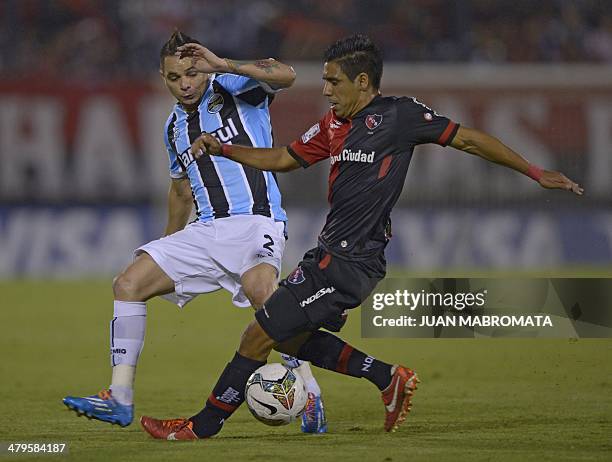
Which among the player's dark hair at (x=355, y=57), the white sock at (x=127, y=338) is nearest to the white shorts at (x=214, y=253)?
the white sock at (x=127, y=338)

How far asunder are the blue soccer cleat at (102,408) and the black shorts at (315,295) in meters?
0.91

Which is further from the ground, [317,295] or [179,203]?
[179,203]

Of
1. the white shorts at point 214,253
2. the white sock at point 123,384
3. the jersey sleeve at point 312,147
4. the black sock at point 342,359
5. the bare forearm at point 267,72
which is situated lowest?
the white sock at point 123,384

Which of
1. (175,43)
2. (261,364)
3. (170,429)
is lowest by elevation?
(170,429)

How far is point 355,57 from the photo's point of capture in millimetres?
6281

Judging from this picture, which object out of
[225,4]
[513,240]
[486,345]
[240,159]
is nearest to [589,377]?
[486,345]

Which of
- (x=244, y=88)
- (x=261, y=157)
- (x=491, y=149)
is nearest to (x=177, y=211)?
(x=244, y=88)

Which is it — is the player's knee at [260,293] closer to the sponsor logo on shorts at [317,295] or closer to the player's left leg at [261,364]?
the player's left leg at [261,364]

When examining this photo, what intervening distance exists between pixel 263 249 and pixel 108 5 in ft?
39.6

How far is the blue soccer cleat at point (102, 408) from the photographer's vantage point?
20.6 ft

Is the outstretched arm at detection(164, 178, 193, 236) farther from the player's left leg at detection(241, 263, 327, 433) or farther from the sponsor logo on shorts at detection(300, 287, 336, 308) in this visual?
the sponsor logo on shorts at detection(300, 287, 336, 308)

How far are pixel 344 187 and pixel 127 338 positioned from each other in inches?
59.4

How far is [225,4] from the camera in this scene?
59.4ft

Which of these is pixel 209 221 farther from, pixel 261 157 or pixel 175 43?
pixel 175 43
